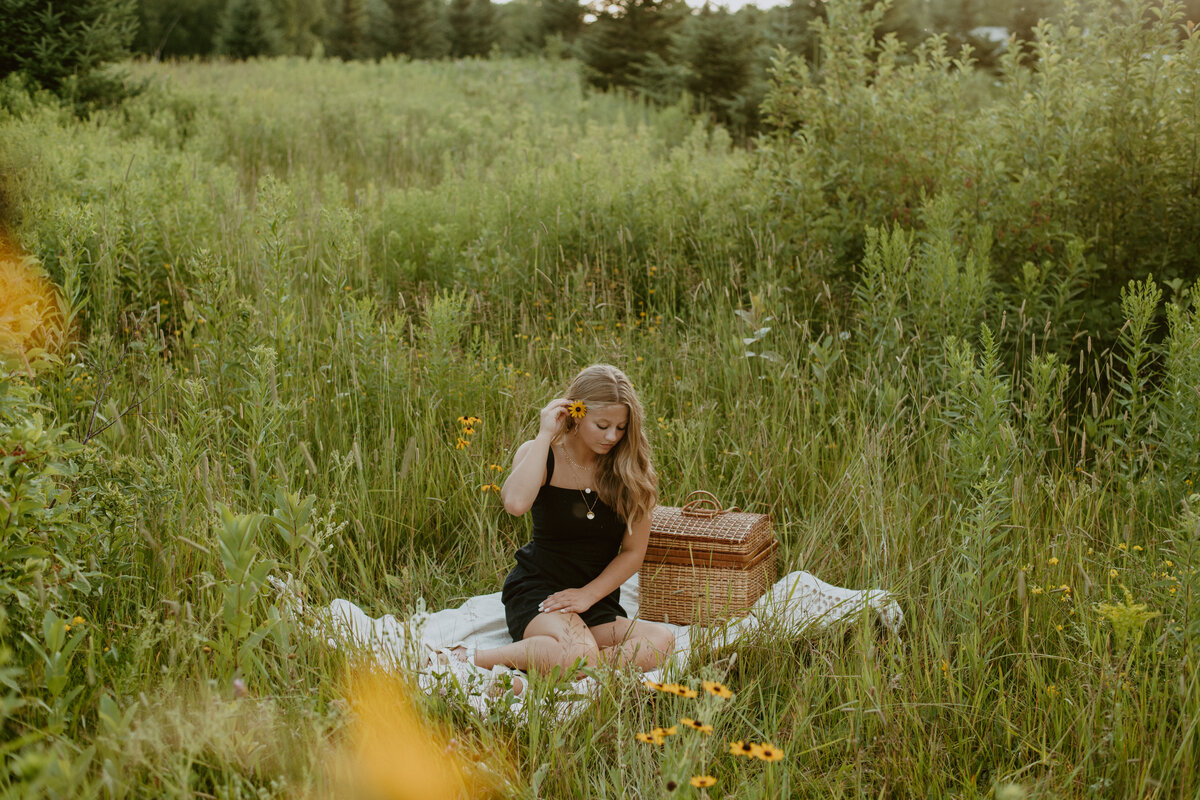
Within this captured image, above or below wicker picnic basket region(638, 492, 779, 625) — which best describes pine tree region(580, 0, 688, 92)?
above

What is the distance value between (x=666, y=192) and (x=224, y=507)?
4.89 metres

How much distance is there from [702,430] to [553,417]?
86 cm

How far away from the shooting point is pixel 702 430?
384cm

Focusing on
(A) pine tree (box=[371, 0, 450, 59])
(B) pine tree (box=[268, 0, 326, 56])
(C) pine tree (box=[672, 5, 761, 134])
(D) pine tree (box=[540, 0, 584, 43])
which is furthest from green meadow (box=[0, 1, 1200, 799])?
(B) pine tree (box=[268, 0, 326, 56])

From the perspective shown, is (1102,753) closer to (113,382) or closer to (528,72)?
(113,382)

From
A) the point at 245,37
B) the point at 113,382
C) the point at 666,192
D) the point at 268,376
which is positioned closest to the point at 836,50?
the point at 666,192

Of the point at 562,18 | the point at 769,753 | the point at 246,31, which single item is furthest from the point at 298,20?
the point at 769,753

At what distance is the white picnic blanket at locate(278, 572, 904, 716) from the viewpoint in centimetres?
243

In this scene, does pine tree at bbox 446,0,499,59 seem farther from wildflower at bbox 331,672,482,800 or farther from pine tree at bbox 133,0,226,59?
wildflower at bbox 331,672,482,800

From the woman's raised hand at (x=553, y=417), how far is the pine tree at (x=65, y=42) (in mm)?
8795

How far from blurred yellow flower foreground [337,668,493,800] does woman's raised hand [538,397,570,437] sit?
3.63ft

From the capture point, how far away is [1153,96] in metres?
4.38

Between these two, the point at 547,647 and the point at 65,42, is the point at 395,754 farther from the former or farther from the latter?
the point at 65,42

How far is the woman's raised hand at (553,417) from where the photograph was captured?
3.20 m
